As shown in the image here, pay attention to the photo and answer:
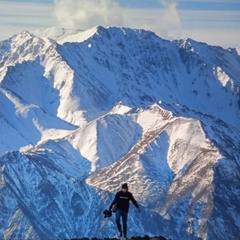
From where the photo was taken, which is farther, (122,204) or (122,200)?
(122,204)

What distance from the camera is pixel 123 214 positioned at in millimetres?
123688

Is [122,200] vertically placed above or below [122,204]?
above

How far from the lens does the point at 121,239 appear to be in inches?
4840

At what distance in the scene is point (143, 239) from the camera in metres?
126

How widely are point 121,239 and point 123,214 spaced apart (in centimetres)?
251

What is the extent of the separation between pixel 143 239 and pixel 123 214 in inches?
168

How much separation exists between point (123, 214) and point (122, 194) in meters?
2.23

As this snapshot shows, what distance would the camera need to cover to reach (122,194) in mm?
122750

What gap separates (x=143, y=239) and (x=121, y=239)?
4047mm

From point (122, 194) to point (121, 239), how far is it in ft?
14.5
